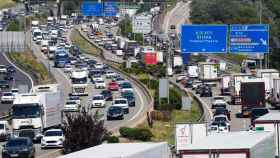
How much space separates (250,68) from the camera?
110 metres

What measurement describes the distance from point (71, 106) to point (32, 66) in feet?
155

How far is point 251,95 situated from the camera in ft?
225

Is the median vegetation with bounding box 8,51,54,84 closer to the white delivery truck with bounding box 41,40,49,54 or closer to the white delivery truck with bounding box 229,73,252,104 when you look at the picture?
the white delivery truck with bounding box 41,40,49,54

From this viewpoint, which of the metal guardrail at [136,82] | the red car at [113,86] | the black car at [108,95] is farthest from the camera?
the red car at [113,86]

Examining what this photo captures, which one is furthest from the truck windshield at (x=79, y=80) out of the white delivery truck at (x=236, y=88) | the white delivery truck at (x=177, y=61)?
the white delivery truck at (x=177, y=61)

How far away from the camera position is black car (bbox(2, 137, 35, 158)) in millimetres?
43406

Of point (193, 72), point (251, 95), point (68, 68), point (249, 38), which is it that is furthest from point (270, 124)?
point (68, 68)

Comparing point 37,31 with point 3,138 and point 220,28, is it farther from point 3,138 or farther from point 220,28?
point 3,138

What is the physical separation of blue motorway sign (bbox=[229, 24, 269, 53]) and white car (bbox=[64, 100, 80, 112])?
1020 cm

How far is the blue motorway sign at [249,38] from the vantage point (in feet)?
233

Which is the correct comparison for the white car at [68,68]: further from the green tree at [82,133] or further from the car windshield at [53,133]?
the green tree at [82,133]

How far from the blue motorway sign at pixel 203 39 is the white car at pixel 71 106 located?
746 cm

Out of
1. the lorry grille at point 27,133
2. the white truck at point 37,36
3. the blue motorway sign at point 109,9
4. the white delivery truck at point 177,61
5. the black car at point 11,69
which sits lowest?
the lorry grille at point 27,133

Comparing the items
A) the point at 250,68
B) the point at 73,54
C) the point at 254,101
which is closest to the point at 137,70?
the point at 250,68
